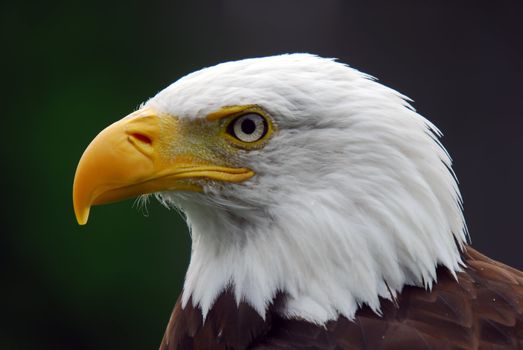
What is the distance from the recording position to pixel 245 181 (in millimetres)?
1898

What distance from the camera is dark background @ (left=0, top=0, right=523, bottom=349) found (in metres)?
4.54

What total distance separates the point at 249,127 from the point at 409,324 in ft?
1.56

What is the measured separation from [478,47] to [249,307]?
3.07m

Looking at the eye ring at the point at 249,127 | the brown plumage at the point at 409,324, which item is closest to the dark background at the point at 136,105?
the brown plumage at the point at 409,324

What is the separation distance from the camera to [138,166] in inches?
72.7

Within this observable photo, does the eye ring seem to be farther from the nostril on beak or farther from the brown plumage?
the brown plumage

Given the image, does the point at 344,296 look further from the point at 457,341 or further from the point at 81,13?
the point at 81,13

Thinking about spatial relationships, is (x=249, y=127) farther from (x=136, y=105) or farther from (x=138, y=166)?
(x=136, y=105)

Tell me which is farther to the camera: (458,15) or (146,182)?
(458,15)

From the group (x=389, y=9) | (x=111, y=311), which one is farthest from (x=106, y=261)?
(x=389, y=9)

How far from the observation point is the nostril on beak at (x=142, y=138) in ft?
6.12

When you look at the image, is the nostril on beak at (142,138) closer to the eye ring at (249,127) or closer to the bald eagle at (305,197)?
the bald eagle at (305,197)

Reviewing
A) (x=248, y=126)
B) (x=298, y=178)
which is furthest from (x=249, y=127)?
(x=298, y=178)

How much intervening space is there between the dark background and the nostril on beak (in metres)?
2.81
